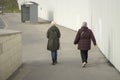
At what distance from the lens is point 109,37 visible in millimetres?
17422

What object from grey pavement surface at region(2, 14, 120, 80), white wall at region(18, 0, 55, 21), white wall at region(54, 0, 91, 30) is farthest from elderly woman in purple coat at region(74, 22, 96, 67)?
white wall at region(18, 0, 55, 21)

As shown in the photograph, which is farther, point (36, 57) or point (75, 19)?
point (75, 19)

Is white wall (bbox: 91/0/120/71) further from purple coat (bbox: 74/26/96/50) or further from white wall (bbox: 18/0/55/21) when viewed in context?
white wall (bbox: 18/0/55/21)

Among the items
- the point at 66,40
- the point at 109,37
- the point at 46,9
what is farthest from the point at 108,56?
the point at 46,9

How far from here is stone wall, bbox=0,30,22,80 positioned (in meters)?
12.7

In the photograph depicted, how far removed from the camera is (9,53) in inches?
557

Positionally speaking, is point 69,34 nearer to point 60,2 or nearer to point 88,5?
point 88,5

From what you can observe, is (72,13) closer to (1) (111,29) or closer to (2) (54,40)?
(2) (54,40)

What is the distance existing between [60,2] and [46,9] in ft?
29.8

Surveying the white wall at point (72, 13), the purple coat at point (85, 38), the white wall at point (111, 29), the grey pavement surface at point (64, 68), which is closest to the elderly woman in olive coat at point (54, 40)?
the grey pavement surface at point (64, 68)

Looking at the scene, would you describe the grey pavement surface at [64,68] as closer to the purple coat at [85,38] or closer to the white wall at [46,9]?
the purple coat at [85,38]

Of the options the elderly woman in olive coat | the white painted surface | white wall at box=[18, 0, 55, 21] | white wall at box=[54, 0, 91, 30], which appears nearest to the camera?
the white painted surface

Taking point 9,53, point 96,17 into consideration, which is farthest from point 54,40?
point 96,17

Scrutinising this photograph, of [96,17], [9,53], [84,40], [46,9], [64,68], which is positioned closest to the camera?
[9,53]
